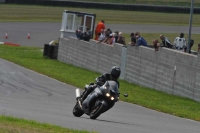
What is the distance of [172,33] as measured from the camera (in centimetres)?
5078

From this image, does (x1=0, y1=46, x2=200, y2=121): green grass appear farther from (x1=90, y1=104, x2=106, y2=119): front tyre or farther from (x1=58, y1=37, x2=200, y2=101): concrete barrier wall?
(x1=90, y1=104, x2=106, y2=119): front tyre

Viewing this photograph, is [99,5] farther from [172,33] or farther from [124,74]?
[124,74]

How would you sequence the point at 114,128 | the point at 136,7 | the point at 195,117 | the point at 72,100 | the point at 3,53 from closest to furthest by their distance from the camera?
the point at 114,128
the point at 195,117
the point at 72,100
the point at 3,53
the point at 136,7

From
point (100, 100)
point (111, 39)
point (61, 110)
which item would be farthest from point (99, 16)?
point (100, 100)

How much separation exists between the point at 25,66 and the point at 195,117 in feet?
47.8

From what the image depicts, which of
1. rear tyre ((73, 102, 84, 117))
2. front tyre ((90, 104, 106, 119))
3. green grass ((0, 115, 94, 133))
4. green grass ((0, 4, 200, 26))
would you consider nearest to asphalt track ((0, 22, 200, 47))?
green grass ((0, 4, 200, 26))

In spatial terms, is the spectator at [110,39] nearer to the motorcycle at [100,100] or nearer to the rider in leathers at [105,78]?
the rider in leathers at [105,78]

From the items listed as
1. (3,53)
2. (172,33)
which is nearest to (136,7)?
(172,33)

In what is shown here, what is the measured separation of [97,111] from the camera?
44.9 ft

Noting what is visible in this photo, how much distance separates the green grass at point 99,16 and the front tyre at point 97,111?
42636 millimetres

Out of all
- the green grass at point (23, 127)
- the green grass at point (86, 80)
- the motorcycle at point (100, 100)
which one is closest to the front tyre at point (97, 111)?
the motorcycle at point (100, 100)

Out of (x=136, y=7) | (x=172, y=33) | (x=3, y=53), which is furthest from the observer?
(x=136, y=7)

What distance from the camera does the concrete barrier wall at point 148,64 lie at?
71.7ft

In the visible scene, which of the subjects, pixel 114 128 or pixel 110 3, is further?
pixel 110 3
